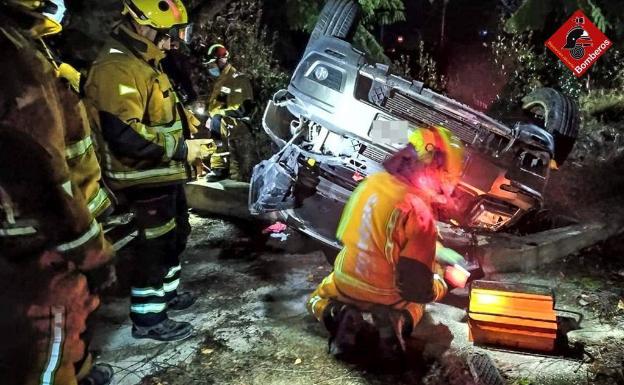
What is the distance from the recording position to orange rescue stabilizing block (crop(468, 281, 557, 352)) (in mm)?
3667

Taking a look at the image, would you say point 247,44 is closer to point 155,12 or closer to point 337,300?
point 155,12

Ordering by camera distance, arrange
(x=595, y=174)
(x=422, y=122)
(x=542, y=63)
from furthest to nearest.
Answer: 1. (x=542, y=63)
2. (x=595, y=174)
3. (x=422, y=122)

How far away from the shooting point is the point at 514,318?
371 centimetres

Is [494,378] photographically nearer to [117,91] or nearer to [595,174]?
[117,91]

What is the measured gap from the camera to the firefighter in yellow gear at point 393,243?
3.26 metres

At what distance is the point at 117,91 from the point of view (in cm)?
333

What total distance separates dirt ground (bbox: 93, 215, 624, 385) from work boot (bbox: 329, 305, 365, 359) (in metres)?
0.09

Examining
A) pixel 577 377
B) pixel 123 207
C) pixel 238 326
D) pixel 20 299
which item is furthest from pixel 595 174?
pixel 20 299

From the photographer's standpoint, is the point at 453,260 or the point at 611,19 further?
the point at 611,19

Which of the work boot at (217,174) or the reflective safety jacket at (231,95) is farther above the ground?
the reflective safety jacket at (231,95)

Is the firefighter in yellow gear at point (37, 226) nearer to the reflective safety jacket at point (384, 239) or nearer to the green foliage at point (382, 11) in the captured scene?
the reflective safety jacket at point (384, 239)

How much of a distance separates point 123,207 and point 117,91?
0.83 meters

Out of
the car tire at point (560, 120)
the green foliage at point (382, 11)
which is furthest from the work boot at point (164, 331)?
the green foliage at point (382, 11)

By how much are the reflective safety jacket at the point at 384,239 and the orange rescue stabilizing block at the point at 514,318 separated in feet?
1.60
